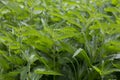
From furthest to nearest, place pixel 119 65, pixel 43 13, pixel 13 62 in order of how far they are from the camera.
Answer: pixel 43 13 → pixel 13 62 → pixel 119 65

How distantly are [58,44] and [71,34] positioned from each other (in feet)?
0.24

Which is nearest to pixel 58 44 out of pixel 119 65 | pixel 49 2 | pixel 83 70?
pixel 83 70

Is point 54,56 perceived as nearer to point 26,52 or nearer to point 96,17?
point 26,52

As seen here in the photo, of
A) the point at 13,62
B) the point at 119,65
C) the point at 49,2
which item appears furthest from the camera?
the point at 49,2

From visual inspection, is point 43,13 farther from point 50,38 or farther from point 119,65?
point 119,65

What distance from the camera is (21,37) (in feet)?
4.08

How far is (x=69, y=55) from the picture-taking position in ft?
3.99

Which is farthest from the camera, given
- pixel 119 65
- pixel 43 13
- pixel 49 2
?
pixel 49 2

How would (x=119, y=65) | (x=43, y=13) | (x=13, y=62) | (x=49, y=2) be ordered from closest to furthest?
(x=119, y=65) → (x=13, y=62) → (x=43, y=13) → (x=49, y=2)

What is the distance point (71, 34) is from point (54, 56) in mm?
125

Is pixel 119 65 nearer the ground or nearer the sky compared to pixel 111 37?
nearer the ground

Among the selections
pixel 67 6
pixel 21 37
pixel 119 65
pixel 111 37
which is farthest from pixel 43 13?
pixel 119 65

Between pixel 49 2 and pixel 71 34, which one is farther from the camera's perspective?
pixel 49 2

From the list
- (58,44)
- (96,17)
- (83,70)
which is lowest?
(83,70)
